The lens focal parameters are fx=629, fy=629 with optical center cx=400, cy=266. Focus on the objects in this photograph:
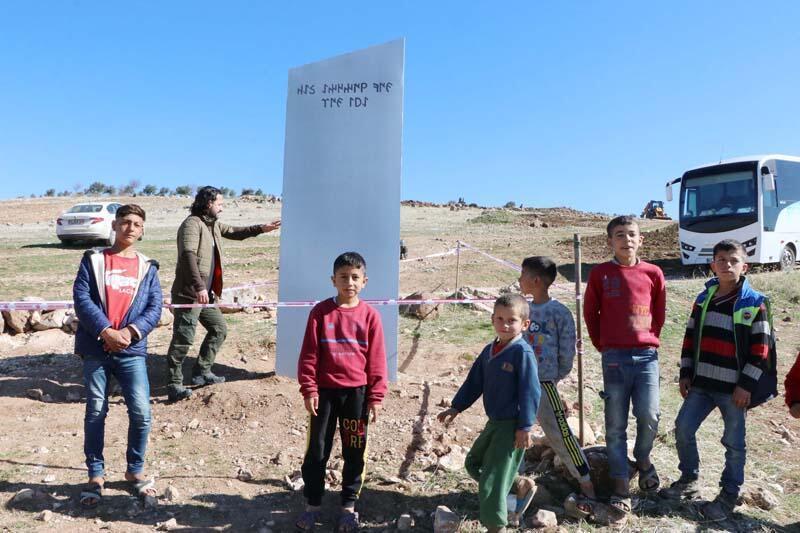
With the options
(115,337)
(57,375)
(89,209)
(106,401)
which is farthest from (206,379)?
(89,209)

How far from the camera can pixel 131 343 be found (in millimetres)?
3705

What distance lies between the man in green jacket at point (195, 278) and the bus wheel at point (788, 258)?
1400 centimetres

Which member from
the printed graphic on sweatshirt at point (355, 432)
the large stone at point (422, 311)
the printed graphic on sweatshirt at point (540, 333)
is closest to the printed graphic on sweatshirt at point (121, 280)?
the printed graphic on sweatshirt at point (355, 432)

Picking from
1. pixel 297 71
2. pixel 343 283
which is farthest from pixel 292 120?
pixel 343 283

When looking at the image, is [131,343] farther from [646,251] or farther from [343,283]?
[646,251]

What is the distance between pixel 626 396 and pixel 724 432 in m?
0.62

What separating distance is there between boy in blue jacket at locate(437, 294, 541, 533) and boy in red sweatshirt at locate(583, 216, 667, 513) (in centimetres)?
75

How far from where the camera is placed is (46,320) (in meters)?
7.70

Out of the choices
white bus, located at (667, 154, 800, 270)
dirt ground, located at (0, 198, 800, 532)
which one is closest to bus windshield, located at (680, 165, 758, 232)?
white bus, located at (667, 154, 800, 270)

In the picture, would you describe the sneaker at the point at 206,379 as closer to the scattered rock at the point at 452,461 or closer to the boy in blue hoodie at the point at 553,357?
the scattered rock at the point at 452,461

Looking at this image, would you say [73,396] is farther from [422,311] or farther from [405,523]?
[422,311]

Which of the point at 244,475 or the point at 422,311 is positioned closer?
the point at 244,475

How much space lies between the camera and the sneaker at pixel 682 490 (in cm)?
375

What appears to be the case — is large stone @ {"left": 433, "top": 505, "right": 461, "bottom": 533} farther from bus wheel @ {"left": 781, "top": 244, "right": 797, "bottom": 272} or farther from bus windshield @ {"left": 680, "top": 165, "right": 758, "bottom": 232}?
bus wheel @ {"left": 781, "top": 244, "right": 797, "bottom": 272}
